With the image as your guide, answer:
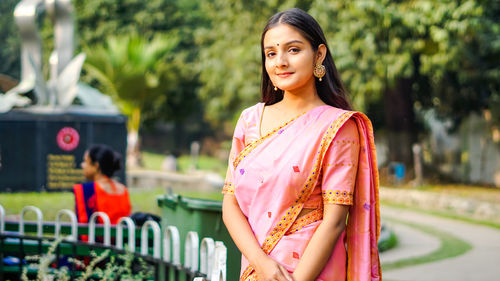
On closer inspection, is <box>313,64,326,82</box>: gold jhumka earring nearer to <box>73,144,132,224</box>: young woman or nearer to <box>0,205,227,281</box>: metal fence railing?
<box>0,205,227,281</box>: metal fence railing

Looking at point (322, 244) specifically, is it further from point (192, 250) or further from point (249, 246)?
point (192, 250)

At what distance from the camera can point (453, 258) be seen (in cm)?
828

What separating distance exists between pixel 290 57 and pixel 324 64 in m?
0.15

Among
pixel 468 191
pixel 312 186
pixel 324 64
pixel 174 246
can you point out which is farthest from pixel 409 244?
pixel 312 186

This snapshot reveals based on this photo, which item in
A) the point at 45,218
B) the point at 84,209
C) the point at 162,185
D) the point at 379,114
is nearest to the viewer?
the point at 84,209

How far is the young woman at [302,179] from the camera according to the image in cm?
213

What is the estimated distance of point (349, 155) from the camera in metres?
2.16

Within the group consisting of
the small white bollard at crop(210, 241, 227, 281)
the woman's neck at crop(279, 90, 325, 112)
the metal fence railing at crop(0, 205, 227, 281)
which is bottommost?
the metal fence railing at crop(0, 205, 227, 281)

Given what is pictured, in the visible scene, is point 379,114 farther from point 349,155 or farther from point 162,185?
point 349,155

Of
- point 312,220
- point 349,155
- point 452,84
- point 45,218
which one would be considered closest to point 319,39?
point 349,155

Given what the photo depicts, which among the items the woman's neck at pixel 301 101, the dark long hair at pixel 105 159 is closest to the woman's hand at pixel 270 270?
the woman's neck at pixel 301 101

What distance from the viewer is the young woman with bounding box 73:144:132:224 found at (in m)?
4.60

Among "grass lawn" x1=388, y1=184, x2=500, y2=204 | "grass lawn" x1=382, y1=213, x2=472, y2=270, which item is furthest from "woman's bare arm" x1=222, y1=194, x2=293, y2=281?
"grass lawn" x1=388, y1=184, x2=500, y2=204

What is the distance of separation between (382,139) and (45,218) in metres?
15.3
